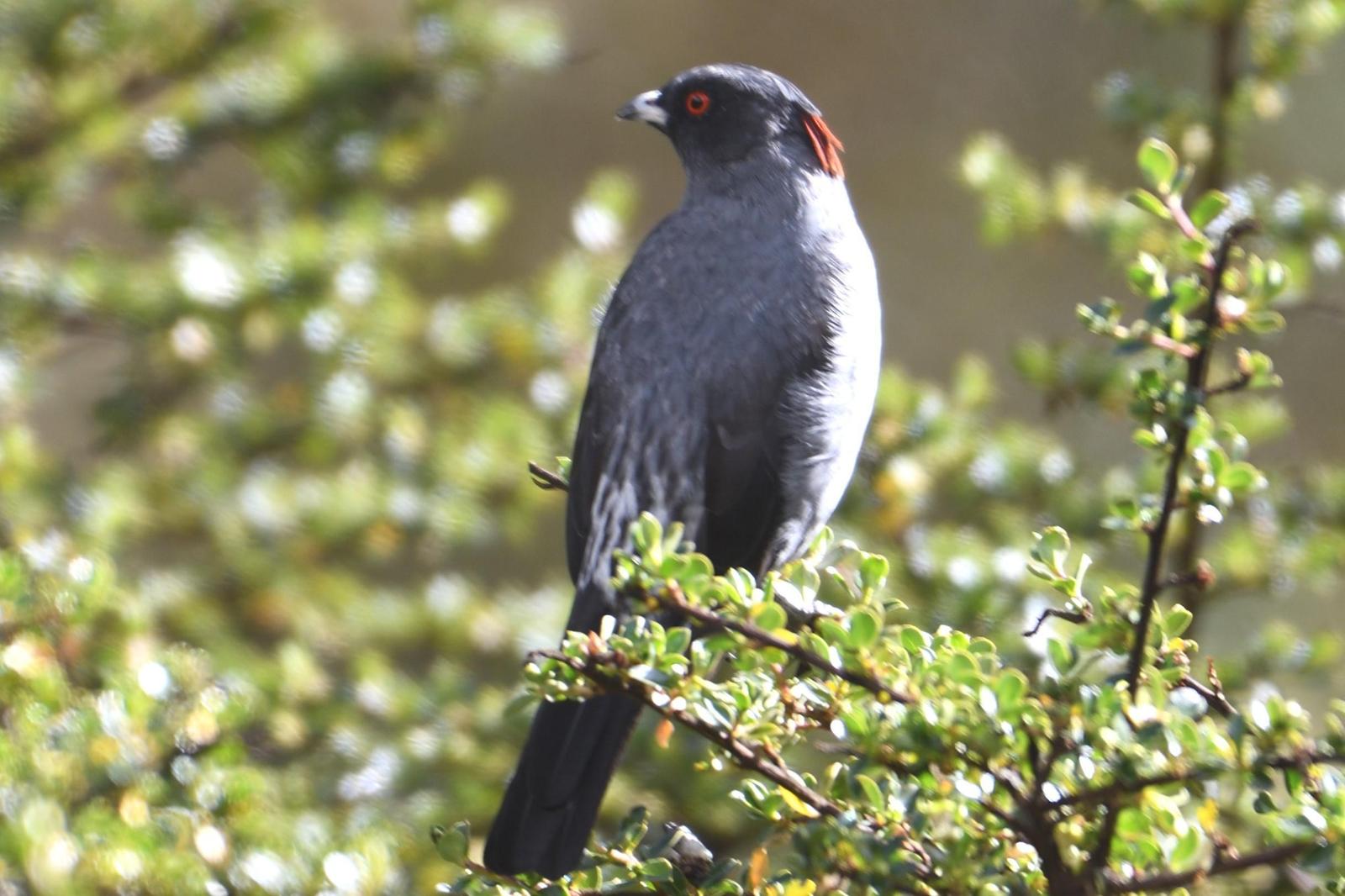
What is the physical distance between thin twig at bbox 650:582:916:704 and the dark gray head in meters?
1.18

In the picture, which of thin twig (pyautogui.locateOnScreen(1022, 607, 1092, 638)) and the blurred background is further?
the blurred background

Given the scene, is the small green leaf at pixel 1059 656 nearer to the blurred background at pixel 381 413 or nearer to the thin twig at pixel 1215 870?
the thin twig at pixel 1215 870

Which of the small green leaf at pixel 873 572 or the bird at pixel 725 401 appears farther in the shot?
the bird at pixel 725 401

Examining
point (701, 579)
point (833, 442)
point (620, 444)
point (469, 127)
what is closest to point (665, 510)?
point (620, 444)

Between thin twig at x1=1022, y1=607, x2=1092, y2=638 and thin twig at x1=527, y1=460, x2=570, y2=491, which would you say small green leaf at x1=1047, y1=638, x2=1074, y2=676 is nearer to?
thin twig at x1=1022, y1=607, x2=1092, y2=638

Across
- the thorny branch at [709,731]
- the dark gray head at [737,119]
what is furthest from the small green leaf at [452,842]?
the dark gray head at [737,119]

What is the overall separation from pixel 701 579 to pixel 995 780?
0.25m

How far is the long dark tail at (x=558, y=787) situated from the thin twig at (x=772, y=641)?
398 mm

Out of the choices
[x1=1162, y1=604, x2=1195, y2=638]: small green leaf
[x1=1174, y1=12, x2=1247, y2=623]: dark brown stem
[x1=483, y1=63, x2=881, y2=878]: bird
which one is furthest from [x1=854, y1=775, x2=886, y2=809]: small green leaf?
[x1=1174, y1=12, x2=1247, y2=623]: dark brown stem

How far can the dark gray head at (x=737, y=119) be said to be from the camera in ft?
7.00

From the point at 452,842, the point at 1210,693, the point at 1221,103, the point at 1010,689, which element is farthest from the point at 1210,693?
the point at 1221,103

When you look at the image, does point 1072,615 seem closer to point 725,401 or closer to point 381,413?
point 725,401

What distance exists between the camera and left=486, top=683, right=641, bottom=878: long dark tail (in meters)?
1.46

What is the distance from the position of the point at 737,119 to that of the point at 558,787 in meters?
1.08
